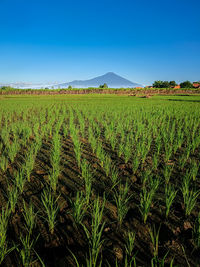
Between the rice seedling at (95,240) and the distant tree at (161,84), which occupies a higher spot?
the distant tree at (161,84)

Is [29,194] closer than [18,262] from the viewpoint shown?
No

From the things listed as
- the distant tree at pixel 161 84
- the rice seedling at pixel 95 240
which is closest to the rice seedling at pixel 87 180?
the rice seedling at pixel 95 240

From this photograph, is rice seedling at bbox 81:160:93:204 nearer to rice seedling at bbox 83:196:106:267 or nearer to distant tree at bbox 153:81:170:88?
rice seedling at bbox 83:196:106:267

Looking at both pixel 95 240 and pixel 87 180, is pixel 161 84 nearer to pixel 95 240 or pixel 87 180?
pixel 87 180

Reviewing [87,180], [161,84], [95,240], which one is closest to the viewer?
[95,240]

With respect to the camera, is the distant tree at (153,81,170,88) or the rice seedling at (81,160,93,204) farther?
the distant tree at (153,81,170,88)

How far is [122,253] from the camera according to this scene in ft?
4.15

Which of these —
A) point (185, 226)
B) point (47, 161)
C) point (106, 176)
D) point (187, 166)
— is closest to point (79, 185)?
point (106, 176)

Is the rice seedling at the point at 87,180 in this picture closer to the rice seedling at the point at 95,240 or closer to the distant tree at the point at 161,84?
the rice seedling at the point at 95,240

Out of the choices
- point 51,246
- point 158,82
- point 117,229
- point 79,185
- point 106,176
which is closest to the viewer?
point 51,246

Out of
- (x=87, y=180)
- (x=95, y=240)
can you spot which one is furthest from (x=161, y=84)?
(x=95, y=240)

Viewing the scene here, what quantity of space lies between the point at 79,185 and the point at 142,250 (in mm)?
1142

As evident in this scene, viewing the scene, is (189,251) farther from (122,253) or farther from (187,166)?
(187,166)

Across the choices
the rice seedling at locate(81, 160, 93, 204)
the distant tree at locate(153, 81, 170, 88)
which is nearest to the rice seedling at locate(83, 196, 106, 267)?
the rice seedling at locate(81, 160, 93, 204)
